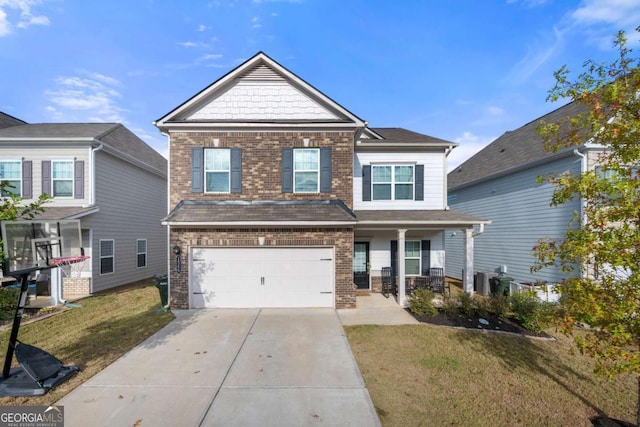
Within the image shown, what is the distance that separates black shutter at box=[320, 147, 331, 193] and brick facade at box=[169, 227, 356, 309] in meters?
1.46

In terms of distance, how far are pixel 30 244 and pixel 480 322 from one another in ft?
33.9

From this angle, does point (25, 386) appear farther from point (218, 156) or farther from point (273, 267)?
point (218, 156)

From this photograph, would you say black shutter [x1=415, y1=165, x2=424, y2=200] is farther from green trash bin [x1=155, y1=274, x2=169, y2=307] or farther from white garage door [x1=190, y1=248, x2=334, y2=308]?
green trash bin [x1=155, y1=274, x2=169, y2=307]

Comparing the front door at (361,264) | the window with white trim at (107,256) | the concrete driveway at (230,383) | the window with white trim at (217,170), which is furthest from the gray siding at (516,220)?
the window with white trim at (107,256)

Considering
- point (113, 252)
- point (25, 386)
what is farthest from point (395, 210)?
point (113, 252)

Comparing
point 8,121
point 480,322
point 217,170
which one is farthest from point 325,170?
point 8,121

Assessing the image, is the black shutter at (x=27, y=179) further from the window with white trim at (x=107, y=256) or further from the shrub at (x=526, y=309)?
the shrub at (x=526, y=309)

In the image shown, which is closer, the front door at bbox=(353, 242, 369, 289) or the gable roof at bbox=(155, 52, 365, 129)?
the gable roof at bbox=(155, 52, 365, 129)

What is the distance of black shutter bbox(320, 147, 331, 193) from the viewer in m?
9.64

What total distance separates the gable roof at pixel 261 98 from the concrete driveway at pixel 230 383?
6.95 meters

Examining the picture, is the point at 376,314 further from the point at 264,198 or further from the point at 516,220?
the point at 516,220

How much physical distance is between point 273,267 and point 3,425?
6.23 m

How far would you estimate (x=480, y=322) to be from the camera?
7.99m

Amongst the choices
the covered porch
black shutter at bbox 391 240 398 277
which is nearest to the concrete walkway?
the covered porch
